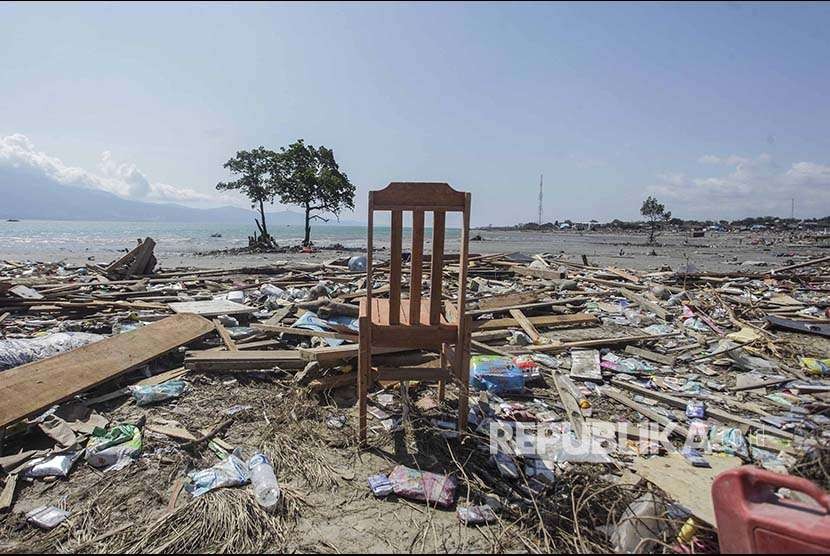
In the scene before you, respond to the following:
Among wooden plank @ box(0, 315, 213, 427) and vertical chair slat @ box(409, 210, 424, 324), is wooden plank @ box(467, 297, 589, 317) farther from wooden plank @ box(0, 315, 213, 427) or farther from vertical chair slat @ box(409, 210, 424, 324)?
wooden plank @ box(0, 315, 213, 427)

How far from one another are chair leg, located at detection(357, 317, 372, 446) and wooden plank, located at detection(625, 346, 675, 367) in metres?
4.21

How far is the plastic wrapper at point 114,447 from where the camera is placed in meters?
2.95

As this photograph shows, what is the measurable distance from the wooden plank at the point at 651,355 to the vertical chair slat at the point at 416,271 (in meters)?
3.97

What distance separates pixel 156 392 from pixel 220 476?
64.5 inches

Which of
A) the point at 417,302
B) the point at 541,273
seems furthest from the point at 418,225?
the point at 541,273

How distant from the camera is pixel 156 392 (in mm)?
3902

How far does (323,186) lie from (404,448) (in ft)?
87.9

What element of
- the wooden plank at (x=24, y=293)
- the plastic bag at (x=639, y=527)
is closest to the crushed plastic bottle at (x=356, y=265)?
the wooden plank at (x=24, y=293)

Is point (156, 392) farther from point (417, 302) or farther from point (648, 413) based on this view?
point (648, 413)

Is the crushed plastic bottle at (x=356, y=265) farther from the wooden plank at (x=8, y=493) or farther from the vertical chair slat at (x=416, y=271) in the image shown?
the wooden plank at (x=8, y=493)

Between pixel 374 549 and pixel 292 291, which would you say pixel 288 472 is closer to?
pixel 374 549

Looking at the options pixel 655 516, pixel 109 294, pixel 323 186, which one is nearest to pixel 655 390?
pixel 655 516

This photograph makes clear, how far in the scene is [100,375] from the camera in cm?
385

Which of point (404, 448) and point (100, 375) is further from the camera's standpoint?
point (100, 375)
